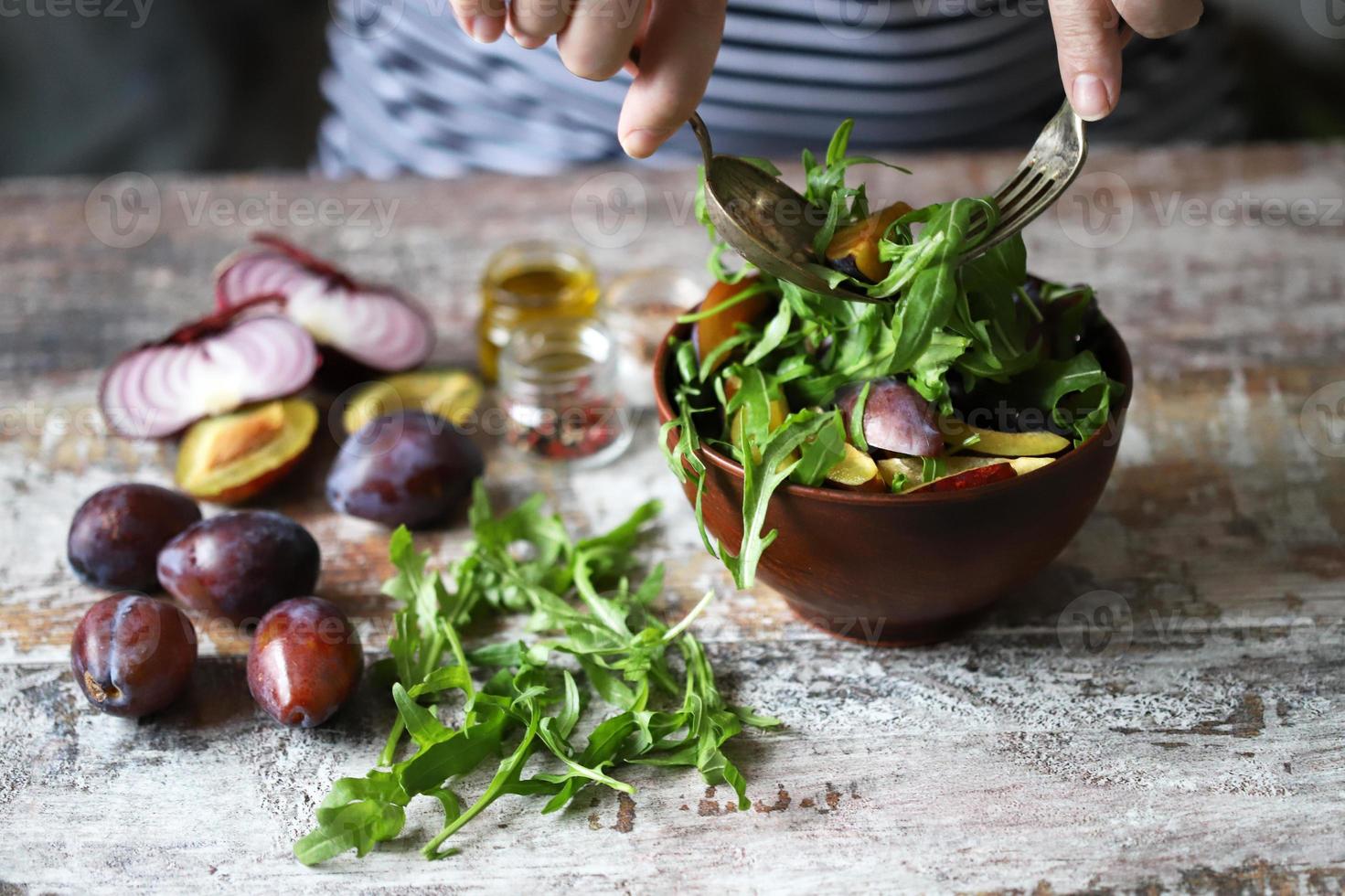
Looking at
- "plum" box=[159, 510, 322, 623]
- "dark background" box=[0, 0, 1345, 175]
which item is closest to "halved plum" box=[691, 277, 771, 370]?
"plum" box=[159, 510, 322, 623]

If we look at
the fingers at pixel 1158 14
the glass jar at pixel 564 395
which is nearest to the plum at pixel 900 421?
the fingers at pixel 1158 14

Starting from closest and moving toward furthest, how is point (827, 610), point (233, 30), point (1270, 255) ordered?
point (827, 610)
point (1270, 255)
point (233, 30)

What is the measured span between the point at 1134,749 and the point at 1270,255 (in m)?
0.72

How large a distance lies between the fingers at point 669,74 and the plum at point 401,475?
340 mm

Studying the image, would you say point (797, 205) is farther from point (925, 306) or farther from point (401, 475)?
point (401, 475)

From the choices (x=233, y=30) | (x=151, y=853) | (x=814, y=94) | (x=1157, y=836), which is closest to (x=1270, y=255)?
(x=814, y=94)

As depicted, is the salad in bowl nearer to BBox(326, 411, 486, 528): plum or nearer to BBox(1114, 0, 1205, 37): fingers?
BBox(1114, 0, 1205, 37): fingers

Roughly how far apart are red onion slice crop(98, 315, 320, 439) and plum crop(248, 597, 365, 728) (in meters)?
0.31

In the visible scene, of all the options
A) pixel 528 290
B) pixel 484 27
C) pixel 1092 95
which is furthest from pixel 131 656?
pixel 1092 95

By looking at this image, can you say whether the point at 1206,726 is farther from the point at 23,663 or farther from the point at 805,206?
the point at 23,663

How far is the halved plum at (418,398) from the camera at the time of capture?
1121 millimetres

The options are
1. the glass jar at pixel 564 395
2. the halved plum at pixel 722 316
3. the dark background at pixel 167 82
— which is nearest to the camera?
the halved plum at pixel 722 316

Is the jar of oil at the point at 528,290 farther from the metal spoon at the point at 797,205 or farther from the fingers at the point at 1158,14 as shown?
the fingers at the point at 1158,14

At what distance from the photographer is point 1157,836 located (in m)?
0.70
